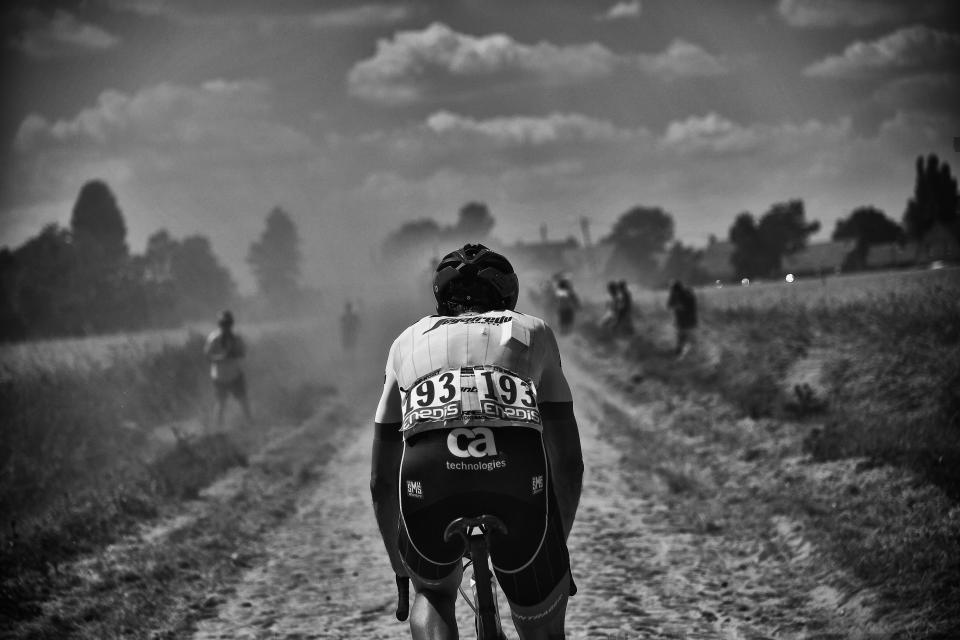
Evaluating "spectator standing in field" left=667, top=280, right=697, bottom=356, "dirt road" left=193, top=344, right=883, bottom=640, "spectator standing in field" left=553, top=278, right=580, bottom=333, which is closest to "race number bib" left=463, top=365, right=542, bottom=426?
"dirt road" left=193, top=344, right=883, bottom=640

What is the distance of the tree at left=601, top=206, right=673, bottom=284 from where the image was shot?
13962 cm

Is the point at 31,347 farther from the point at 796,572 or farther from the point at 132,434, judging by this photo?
the point at 796,572

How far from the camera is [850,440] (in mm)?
10031

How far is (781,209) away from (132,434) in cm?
11503

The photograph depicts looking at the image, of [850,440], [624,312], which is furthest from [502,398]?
[624,312]

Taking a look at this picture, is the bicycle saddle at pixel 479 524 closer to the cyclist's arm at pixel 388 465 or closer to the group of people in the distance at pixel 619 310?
the cyclist's arm at pixel 388 465

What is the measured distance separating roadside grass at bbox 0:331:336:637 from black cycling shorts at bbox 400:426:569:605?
4.30 m

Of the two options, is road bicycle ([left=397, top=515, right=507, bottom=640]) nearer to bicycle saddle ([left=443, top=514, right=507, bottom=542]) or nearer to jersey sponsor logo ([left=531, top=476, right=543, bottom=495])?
bicycle saddle ([left=443, top=514, right=507, bottom=542])

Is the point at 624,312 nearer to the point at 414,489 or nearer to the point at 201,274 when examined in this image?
the point at 414,489

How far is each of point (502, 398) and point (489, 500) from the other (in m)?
0.36

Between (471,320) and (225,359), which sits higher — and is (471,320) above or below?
above

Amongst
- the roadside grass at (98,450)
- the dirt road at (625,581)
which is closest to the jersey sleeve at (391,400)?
the dirt road at (625,581)

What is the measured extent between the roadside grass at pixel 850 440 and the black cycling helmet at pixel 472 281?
3395 millimetres

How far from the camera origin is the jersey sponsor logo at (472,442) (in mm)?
3182
